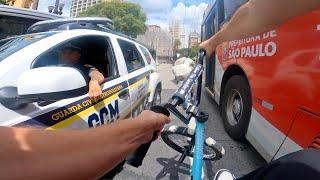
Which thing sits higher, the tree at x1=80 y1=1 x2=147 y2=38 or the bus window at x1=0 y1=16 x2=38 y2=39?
the tree at x1=80 y1=1 x2=147 y2=38

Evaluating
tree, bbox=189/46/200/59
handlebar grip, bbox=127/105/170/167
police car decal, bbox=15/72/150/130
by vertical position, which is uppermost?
tree, bbox=189/46/200/59

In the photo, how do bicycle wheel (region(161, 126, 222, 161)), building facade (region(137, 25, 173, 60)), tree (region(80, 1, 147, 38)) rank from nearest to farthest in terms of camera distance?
bicycle wheel (region(161, 126, 222, 161))
building facade (region(137, 25, 173, 60))
tree (region(80, 1, 147, 38))

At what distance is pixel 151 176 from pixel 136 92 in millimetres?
1048

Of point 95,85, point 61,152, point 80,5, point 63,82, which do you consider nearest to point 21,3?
point 95,85

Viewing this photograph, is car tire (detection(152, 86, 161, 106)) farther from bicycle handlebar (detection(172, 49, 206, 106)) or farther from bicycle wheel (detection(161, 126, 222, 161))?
bicycle handlebar (detection(172, 49, 206, 106))

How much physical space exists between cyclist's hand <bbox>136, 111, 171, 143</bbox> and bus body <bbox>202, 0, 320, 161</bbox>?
1.74 meters

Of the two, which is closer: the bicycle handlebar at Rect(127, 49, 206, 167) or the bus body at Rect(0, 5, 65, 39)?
the bicycle handlebar at Rect(127, 49, 206, 167)

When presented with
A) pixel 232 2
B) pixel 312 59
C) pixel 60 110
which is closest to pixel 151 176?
pixel 60 110

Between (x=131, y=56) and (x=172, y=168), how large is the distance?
166cm

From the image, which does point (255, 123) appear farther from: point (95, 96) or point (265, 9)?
point (265, 9)

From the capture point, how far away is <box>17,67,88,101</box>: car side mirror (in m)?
2.49

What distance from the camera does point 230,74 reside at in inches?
233

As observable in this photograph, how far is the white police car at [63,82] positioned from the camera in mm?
2604

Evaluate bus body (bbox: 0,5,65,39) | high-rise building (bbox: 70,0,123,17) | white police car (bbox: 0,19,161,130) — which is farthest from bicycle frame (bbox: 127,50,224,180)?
high-rise building (bbox: 70,0,123,17)
